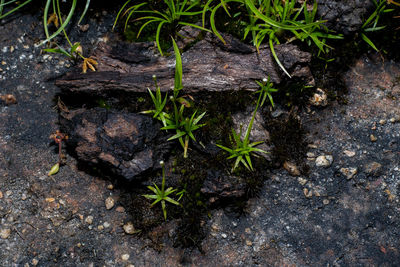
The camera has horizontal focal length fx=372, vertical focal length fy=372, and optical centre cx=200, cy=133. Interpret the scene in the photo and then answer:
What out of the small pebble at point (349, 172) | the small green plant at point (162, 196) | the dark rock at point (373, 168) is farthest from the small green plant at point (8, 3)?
the dark rock at point (373, 168)

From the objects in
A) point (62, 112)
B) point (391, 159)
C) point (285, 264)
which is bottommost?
point (285, 264)

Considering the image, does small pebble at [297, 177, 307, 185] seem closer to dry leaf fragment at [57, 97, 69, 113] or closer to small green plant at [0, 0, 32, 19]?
dry leaf fragment at [57, 97, 69, 113]

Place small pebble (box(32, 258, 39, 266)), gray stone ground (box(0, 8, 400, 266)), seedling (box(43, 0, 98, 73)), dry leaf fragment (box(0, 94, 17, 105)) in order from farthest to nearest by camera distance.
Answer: dry leaf fragment (box(0, 94, 17, 105))
seedling (box(43, 0, 98, 73))
gray stone ground (box(0, 8, 400, 266))
small pebble (box(32, 258, 39, 266))

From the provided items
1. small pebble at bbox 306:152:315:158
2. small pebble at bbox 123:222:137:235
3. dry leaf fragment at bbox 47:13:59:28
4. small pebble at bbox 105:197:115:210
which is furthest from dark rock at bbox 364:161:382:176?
dry leaf fragment at bbox 47:13:59:28

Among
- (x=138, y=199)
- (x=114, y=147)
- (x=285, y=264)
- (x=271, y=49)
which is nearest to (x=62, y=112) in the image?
(x=114, y=147)

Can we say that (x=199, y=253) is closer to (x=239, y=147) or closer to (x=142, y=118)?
(x=239, y=147)

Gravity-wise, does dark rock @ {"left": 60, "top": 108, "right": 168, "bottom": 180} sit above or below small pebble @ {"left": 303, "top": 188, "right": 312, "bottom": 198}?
above

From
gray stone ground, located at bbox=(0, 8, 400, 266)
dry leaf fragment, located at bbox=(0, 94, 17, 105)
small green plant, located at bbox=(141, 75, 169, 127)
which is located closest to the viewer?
gray stone ground, located at bbox=(0, 8, 400, 266)

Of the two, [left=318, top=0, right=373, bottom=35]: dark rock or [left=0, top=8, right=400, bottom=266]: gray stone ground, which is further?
[left=318, top=0, right=373, bottom=35]: dark rock
